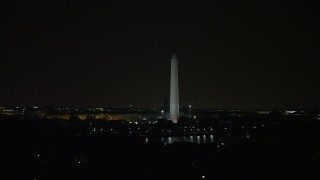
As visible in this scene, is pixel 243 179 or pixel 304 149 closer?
pixel 243 179

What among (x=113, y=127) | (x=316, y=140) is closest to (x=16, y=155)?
(x=316, y=140)

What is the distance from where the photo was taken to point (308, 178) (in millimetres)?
19125

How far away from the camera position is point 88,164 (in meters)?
24.4

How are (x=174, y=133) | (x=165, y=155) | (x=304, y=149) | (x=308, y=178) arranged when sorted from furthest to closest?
(x=174, y=133) → (x=304, y=149) → (x=165, y=155) → (x=308, y=178)

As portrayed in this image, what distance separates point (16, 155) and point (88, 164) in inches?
116

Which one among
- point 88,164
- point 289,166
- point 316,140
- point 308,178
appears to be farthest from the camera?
point 316,140

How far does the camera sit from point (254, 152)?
2691 cm

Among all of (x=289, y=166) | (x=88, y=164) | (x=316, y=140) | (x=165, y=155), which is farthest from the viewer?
(x=316, y=140)

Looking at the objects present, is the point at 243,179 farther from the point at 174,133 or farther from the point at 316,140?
the point at 174,133

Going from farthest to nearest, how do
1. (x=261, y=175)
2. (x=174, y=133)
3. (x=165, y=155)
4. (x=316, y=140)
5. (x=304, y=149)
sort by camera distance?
(x=174, y=133)
(x=316, y=140)
(x=304, y=149)
(x=165, y=155)
(x=261, y=175)

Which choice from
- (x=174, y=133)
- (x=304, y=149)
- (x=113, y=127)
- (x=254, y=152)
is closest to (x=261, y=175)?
(x=254, y=152)

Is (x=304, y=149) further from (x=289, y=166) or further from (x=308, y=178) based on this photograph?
(x=308, y=178)

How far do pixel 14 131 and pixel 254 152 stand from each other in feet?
39.6

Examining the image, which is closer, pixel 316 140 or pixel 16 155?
pixel 16 155
